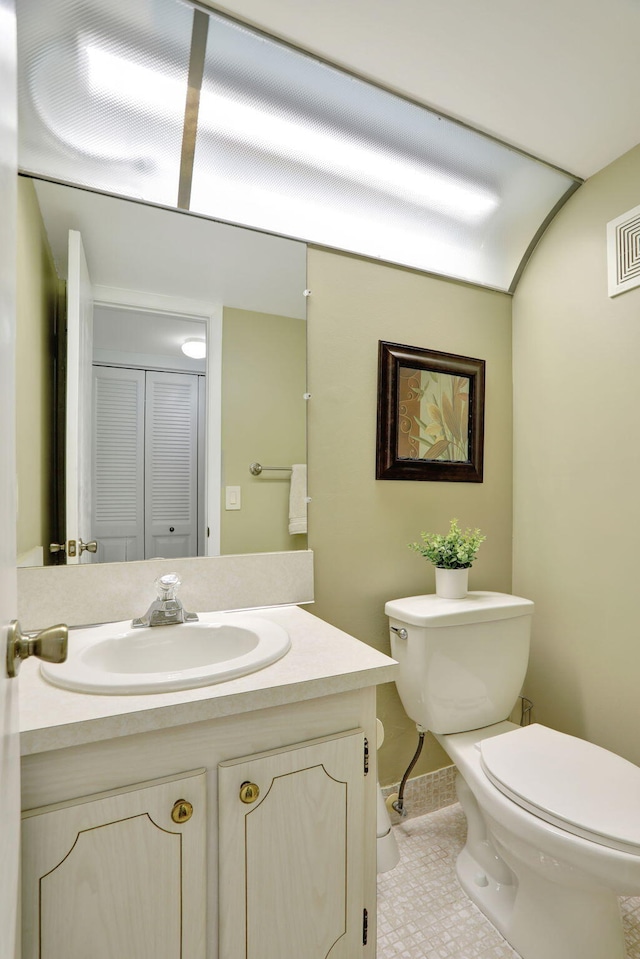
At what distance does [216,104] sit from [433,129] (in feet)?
2.10

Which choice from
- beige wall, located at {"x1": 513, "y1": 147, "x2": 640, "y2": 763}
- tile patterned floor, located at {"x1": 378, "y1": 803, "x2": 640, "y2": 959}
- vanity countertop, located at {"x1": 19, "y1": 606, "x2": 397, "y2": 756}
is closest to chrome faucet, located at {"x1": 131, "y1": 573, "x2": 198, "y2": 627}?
vanity countertop, located at {"x1": 19, "y1": 606, "x2": 397, "y2": 756}

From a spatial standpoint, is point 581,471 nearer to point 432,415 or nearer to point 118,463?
point 432,415

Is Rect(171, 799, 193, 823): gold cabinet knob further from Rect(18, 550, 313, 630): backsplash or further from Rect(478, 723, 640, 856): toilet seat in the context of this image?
Rect(478, 723, 640, 856): toilet seat

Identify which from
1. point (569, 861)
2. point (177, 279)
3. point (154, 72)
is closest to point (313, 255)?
point (177, 279)

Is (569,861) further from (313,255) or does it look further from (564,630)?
(313,255)

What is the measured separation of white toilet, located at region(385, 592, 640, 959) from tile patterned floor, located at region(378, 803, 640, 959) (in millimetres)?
49

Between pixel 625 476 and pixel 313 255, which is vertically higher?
pixel 313 255

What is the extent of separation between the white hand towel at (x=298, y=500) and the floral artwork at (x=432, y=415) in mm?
375

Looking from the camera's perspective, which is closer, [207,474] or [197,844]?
[197,844]

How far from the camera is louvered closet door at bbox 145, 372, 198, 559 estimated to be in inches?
52.1

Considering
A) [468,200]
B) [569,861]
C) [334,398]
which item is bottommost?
[569,861]

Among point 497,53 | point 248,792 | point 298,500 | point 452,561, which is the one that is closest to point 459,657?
point 452,561

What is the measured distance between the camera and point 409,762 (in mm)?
1732

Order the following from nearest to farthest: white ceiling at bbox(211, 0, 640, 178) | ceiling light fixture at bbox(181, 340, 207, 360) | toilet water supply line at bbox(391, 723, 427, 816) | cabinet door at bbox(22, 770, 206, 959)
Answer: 1. cabinet door at bbox(22, 770, 206, 959)
2. white ceiling at bbox(211, 0, 640, 178)
3. ceiling light fixture at bbox(181, 340, 207, 360)
4. toilet water supply line at bbox(391, 723, 427, 816)
